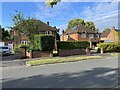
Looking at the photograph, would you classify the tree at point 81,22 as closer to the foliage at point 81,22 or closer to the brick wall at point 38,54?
the foliage at point 81,22

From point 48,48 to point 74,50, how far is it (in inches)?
186

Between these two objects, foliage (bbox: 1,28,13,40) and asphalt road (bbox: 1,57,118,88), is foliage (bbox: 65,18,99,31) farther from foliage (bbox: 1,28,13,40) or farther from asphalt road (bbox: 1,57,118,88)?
asphalt road (bbox: 1,57,118,88)

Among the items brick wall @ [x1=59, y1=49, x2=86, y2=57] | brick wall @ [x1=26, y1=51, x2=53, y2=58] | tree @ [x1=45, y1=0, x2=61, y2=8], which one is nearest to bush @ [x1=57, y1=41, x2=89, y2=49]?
brick wall @ [x1=59, y1=49, x2=86, y2=57]


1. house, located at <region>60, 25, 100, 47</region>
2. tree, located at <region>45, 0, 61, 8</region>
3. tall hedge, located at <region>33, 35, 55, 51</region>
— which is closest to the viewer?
tree, located at <region>45, 0, 61, 8</region>

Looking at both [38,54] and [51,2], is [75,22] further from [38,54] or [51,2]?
[51,2]

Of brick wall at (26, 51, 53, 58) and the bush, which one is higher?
the bush

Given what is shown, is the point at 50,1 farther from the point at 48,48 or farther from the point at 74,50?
the point at 74,50

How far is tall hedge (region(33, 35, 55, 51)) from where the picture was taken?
3022cm

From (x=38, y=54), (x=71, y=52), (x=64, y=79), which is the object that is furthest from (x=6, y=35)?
(x=64, y=79)

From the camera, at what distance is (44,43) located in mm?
30344

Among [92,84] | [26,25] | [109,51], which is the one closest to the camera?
[92,84]

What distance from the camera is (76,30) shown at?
219 feet

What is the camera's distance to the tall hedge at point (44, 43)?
30.2 meters

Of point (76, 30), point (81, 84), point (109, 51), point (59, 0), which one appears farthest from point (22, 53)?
point (76, 30)
